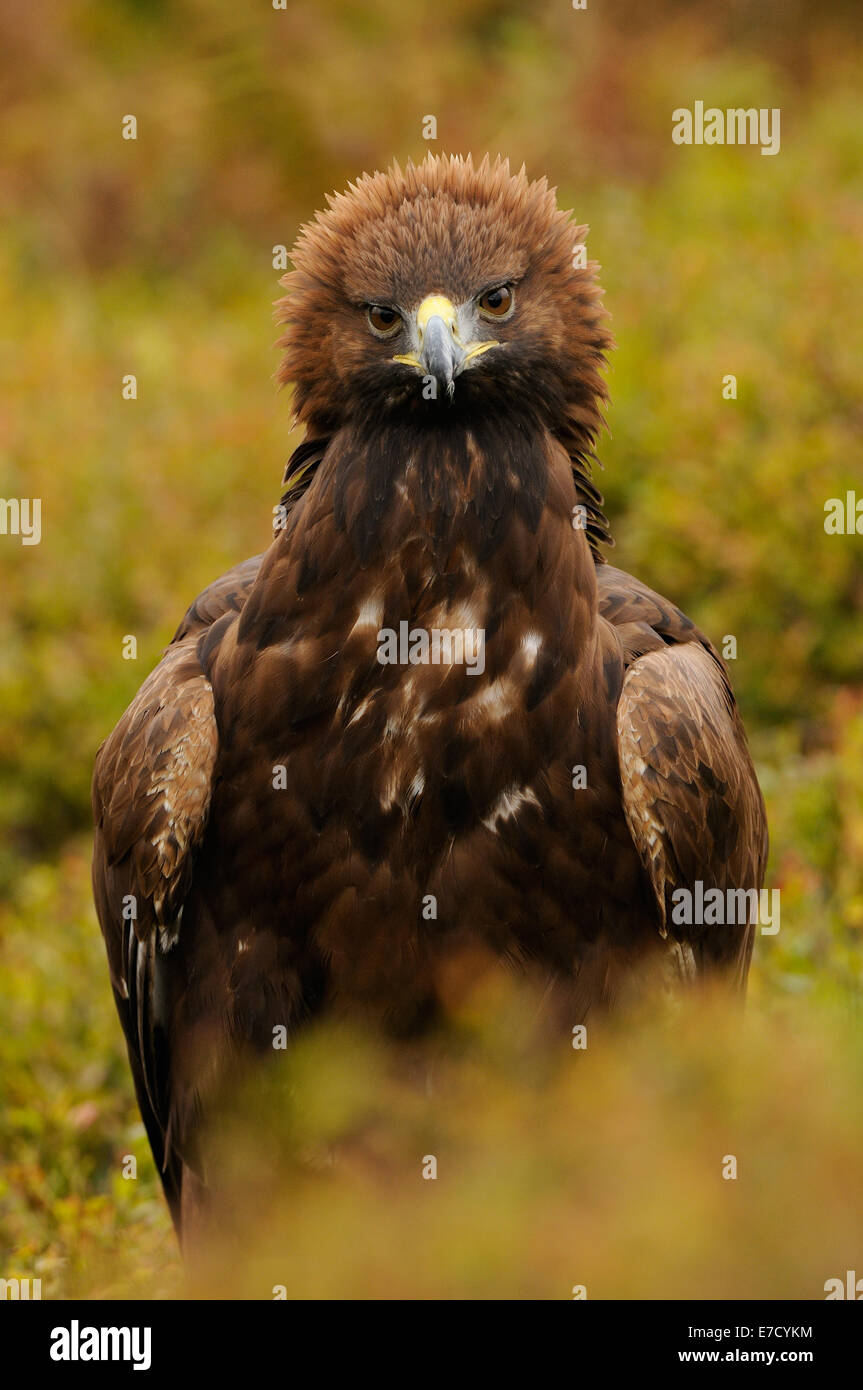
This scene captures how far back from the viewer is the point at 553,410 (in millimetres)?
4812

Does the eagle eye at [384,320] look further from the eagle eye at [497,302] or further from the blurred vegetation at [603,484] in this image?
the blurred vegetation at [603,484]

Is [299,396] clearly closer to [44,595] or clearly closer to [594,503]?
[594,503]

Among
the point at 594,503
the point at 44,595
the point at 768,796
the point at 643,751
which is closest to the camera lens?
the point at 643,751

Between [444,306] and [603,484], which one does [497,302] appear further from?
[603,484]

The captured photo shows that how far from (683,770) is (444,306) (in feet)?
4.57

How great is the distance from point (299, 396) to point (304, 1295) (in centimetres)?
322

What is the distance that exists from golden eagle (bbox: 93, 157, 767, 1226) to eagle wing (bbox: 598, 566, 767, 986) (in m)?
0.01

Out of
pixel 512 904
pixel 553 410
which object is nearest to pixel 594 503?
pixel 553 410

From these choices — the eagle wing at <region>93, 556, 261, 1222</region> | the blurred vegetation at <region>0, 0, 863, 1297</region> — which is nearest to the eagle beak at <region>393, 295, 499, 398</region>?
the eagle wing at <region>93, 556, 261, 1222</region>

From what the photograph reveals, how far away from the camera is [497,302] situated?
15.3ft

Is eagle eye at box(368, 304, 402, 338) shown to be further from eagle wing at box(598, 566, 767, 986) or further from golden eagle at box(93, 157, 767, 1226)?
eagle wing at box(598, 566, 767, 986)

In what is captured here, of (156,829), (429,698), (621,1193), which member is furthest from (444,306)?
(621,1193)

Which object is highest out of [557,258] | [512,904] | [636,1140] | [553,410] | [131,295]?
[131,295]

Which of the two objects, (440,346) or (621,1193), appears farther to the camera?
(440,346)
